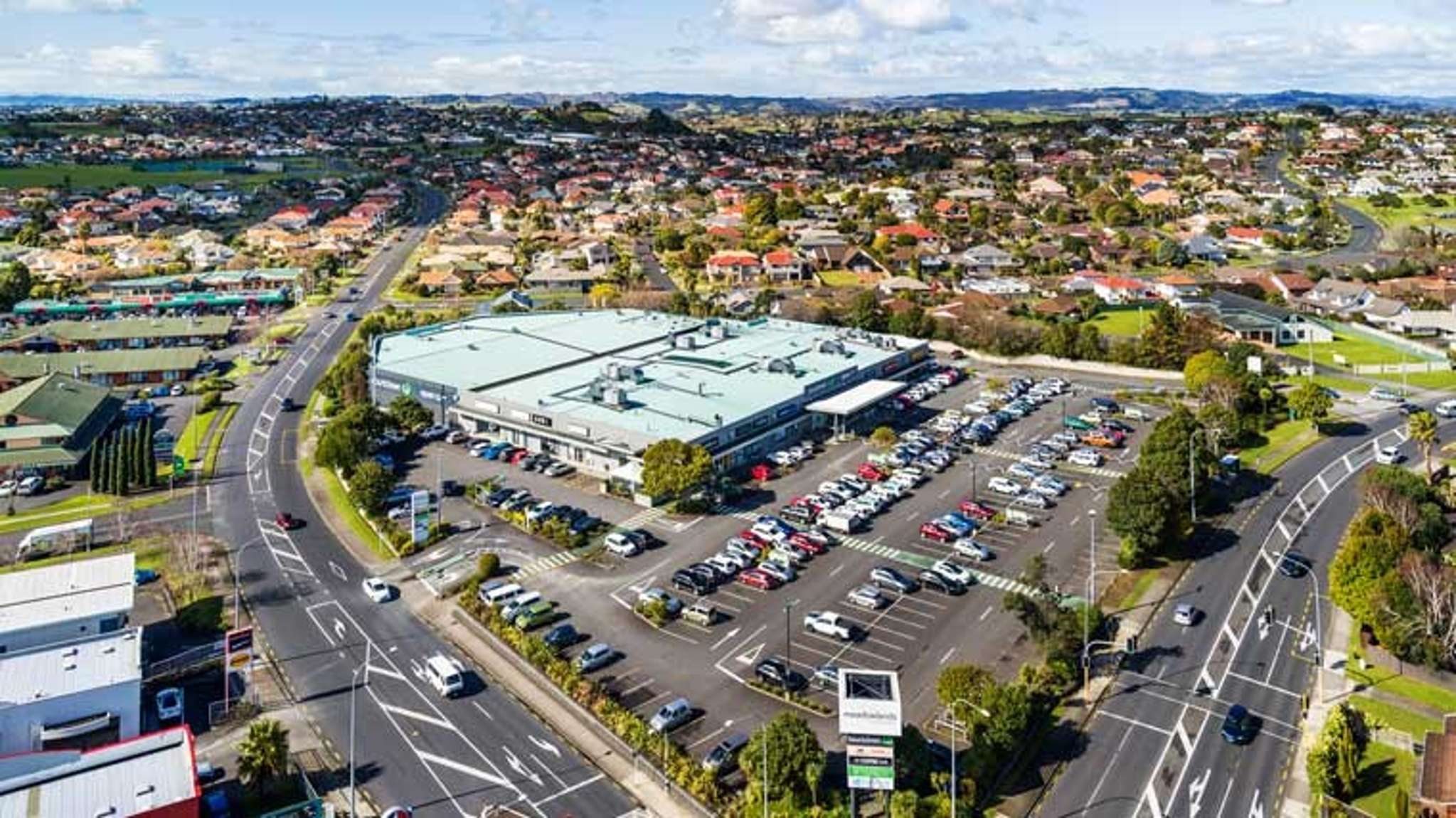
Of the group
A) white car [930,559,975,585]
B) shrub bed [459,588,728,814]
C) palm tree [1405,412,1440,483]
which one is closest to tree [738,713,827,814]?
shrub bed [459,588,728,814]

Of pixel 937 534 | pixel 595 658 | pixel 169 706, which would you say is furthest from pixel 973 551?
pixel 169 706

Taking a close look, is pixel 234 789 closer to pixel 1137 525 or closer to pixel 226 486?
pixel 226 486

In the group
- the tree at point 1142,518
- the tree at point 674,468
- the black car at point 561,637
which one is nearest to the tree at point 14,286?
the tree at point 674,468

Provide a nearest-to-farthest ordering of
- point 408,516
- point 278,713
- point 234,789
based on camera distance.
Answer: point 234,789 → point 278,713 → point 408,516

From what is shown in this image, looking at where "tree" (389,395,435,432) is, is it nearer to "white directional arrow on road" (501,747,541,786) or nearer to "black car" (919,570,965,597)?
"white directional arrow on road" (501,747,541,786)

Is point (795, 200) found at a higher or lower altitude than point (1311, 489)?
higher

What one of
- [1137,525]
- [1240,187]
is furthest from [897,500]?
[1240,187]

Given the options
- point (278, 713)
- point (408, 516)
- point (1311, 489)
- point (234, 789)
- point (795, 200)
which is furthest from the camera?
point (795, 200)

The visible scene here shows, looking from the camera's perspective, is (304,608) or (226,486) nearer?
(304,608)
